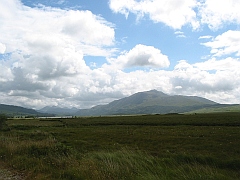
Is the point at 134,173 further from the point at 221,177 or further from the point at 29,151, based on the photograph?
the point at 29,151

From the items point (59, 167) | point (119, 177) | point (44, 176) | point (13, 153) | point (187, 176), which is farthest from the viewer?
point (13, 153)

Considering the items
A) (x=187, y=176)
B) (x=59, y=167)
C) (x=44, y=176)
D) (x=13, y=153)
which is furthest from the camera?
(x=13, y=153)

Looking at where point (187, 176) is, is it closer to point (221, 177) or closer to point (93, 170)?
point (221, 177)

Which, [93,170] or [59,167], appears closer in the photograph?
[93,170]

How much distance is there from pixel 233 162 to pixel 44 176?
15369 millimetres

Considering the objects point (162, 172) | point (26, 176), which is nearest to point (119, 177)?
point (162, 172)

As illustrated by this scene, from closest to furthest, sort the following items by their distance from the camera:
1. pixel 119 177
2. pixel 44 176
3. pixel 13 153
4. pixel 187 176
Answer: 1. pixel 187 176
2. pixel 119 177
3. pixel 44 176
4. pixel 13 153

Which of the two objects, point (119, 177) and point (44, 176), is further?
point (44, 176)

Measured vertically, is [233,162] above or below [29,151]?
below

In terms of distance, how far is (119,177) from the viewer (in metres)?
11.6

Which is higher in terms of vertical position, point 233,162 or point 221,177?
point 221,177

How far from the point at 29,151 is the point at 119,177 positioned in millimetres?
11150

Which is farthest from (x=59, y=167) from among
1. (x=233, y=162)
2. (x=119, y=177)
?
(x=233, y=162)

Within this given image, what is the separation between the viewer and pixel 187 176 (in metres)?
10.4
